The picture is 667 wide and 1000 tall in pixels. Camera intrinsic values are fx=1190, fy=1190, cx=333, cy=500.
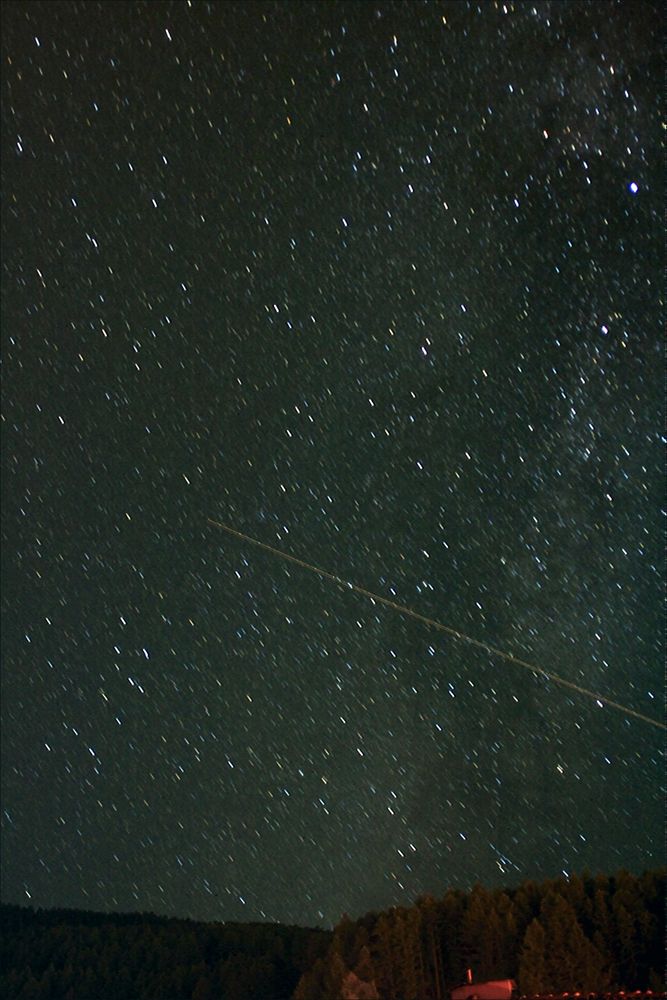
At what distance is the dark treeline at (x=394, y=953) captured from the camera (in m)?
47.6

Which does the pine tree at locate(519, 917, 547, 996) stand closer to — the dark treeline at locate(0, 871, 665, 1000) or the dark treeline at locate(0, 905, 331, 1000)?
the dark treeline at locate(0, 871, 665, 1000)

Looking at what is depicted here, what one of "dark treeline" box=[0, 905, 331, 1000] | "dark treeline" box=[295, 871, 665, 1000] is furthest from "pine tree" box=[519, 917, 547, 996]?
"dark treeline" box=[0, 905, 331, 1000]

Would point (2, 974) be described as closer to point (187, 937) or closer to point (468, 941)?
point (187, 937)

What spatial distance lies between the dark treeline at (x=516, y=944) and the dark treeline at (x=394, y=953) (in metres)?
0.06

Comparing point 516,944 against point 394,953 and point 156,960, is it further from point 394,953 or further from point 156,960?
point 156,960

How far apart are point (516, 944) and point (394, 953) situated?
18.8 feet

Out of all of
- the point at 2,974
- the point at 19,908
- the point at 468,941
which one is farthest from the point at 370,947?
the point at 19,908

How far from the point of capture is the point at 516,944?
5150 centimetres

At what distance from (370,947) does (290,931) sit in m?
20.7

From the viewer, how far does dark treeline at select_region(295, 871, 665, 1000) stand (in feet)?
152

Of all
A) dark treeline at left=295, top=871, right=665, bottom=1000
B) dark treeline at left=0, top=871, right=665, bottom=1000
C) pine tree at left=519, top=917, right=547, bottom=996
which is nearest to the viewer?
pine tree at left=519, top=917, right=547, bottom=996

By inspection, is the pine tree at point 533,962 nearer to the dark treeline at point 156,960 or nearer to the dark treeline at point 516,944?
the dark treeline at point 516,944

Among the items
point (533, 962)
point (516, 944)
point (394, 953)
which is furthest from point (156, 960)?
point (533, 962)

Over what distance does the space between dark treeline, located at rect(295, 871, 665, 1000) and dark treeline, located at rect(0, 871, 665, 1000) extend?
0.21 feet
